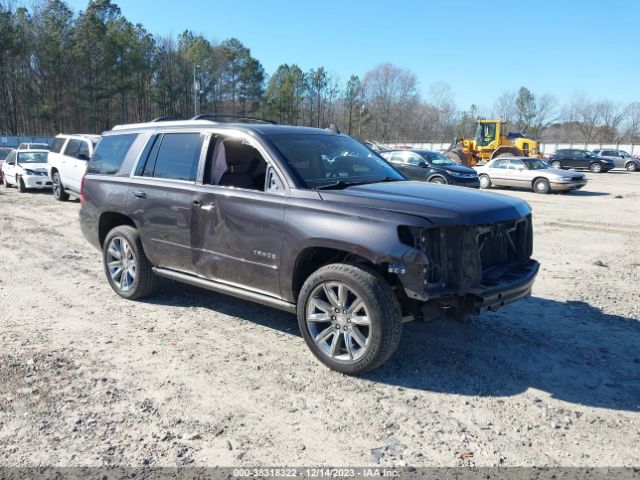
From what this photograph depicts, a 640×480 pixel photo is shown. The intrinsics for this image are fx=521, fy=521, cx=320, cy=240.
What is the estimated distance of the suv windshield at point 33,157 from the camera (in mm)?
18188

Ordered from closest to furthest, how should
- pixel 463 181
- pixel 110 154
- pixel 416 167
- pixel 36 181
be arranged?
pixel 110 154, pixel 36 181, pixel 463 181, pixel 416 167

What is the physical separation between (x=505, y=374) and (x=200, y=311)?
3.11 m

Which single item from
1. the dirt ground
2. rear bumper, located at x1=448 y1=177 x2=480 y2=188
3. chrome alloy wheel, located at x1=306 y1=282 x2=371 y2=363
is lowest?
the dirt ground

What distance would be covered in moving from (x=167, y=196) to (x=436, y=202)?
272 centimetres

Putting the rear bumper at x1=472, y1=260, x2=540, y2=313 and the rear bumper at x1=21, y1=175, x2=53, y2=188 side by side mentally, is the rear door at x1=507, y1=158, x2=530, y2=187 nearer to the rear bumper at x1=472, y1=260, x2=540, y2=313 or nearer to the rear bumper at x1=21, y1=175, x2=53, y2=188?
the rear bumper at x1=21, y1=175, x2=53, y2=188

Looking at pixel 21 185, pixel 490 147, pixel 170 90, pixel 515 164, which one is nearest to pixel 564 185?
pixel 515 164

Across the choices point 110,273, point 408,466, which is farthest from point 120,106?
point 408,466

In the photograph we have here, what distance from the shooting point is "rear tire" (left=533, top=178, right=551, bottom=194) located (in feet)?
67.2

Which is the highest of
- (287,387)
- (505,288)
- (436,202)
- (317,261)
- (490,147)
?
(490,147)

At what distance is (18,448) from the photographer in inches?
121

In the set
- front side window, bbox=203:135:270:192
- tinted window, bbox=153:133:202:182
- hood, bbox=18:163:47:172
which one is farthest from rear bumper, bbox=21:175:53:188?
front side window, bbox=203:135:270:192

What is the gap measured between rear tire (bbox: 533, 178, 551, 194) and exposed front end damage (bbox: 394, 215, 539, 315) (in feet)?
59.0

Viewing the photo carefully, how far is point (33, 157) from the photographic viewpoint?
18328 mm

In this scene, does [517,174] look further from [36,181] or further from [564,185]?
[36,181]
